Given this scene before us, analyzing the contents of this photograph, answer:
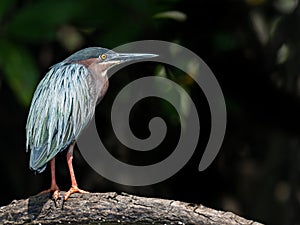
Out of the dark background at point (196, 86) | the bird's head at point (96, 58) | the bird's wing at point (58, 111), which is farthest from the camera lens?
the dark background at point (196, 86)

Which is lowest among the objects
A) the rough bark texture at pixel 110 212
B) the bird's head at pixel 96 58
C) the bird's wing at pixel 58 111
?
the rough bark texture at pixel 110 212

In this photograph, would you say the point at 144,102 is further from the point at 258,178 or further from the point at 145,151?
the point at 258,178

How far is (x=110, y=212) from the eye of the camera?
299cm

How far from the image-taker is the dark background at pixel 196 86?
404cm

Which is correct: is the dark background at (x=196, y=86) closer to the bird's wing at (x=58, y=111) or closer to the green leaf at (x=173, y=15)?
the green leaf at (x=173, y=15)

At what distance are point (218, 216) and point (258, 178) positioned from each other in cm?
250

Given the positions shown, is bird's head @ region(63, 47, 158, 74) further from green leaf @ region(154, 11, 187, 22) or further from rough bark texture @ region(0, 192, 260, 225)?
green leaf @ region(154, 11, 187, 22)

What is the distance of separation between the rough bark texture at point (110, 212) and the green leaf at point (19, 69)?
84 cm

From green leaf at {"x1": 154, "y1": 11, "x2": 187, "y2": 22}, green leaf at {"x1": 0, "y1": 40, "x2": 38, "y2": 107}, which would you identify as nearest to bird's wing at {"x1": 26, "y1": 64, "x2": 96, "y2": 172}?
green leaf at {"x1": 0, "y1": 40, "x2": 38, "y2": 107}

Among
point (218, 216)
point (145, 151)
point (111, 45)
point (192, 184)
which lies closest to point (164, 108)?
point (111, 45)

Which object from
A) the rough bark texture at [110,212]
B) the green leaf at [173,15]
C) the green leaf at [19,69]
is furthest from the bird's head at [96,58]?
the green leaf at [173,15]

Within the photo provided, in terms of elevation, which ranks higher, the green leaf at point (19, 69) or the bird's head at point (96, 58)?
the bird's head at point (96, 58)

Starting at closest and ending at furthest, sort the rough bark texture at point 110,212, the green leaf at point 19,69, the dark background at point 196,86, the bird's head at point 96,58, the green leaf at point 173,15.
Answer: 1. the rough bark texture at point 110,212
2. the bird's head at point 96,58
3. the green leaf at point 19,69
4. the dark background at point 196,86
5. the green leaf at point 173,15

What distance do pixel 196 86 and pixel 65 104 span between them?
4.70 feet
